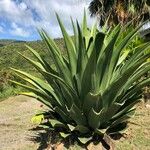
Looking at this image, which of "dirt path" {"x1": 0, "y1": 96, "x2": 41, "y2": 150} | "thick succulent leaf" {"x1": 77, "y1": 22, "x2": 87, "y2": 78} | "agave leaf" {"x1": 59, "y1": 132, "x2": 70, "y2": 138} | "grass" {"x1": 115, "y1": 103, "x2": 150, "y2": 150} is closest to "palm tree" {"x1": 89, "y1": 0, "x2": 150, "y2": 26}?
"dirt path" {"x1": 0, "y1": 96, "x2": 41, "y2": 150}

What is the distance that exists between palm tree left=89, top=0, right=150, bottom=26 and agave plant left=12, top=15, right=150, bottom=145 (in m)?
18.3

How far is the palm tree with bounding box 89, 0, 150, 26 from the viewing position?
24734 millimetres

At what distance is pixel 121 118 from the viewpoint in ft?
19.7

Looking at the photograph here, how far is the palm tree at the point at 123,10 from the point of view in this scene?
24.7 metres

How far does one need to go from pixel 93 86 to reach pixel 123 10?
1968 cm

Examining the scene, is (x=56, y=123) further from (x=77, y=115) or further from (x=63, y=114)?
(x=77, y=115)

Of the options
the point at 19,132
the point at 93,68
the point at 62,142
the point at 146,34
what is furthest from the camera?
the point at 146,34

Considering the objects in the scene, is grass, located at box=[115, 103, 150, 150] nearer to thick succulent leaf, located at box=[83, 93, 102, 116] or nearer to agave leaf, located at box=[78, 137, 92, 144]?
agave leaf, located at box=[78, 137, 92, 144]

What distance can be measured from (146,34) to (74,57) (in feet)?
52.6

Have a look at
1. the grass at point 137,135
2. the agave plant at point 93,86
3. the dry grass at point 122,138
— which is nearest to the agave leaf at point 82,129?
the agave plant at point 93,86

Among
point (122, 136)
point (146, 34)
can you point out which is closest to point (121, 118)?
point (122, 136)

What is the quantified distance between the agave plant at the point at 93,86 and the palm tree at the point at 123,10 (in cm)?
1826

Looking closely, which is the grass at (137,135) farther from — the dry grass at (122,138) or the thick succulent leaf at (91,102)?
the thick succulent leaf at (91,102)

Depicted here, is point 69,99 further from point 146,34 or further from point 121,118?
point 146,34
